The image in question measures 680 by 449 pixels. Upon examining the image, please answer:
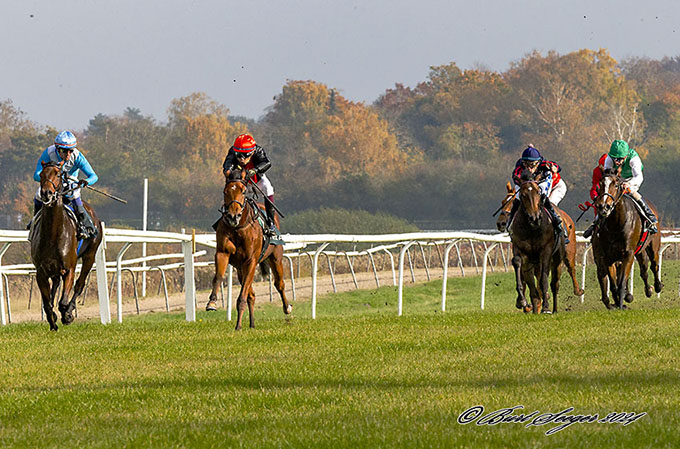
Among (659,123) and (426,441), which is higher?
(659,123)

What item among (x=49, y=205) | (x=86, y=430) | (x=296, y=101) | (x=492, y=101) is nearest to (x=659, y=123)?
Answer: (x=492, y=101)

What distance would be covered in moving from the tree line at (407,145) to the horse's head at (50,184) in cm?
3551

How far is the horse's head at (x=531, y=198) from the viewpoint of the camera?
11.3 meters

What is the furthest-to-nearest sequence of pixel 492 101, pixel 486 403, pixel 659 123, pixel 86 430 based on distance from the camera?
pixel 492 101, pixel 659 123, pixel 486 403, pixel 86 430

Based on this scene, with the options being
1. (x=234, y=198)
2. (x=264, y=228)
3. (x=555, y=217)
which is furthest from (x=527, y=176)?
(x=234, y=198)

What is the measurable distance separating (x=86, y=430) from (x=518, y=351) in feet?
11.8

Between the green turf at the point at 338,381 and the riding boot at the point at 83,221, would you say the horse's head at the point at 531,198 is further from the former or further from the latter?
the riding boot at the point at 83,221

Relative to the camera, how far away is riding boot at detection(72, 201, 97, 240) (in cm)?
995

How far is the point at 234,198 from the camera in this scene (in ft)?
31.8

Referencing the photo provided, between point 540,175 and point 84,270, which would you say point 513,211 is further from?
point 84,270

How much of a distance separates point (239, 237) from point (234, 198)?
387mm

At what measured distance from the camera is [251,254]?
32.7ft

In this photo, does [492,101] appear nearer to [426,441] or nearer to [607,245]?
[607,245]

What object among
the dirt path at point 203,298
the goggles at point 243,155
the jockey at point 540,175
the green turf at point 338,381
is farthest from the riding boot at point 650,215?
the dirt path at point 203,298
